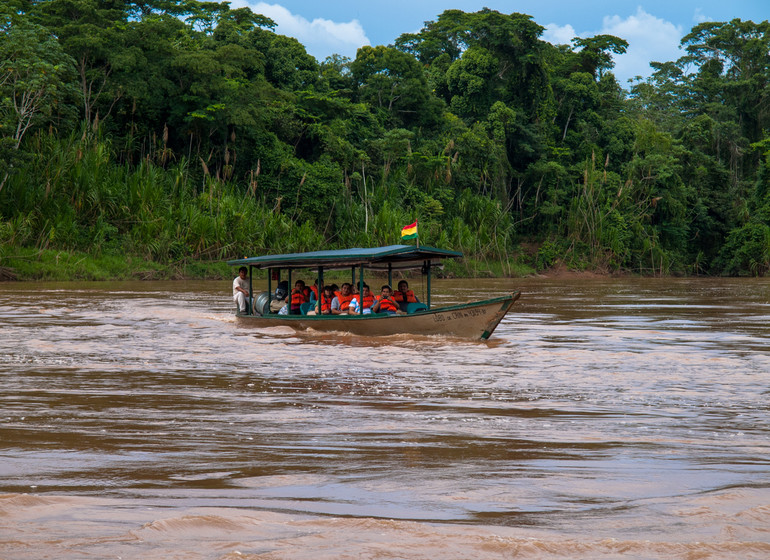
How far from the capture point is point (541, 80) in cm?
4172

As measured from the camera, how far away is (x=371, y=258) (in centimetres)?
1268

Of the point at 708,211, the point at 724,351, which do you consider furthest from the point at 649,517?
the point at 708,211

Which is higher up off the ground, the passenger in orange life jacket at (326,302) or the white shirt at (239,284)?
the white shirt at (239,284)

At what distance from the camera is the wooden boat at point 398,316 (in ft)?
39.0

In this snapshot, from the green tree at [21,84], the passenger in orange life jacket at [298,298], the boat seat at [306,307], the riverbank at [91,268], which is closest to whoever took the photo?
the boat seat at [306,307]

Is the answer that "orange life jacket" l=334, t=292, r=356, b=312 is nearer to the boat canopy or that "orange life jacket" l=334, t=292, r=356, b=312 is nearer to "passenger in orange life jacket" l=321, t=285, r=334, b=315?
"passenger in orange life jacket" l=321, t=285, r=334, b=315

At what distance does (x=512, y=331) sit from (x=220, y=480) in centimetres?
993

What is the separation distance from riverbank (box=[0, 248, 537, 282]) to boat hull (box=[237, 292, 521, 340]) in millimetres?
14546

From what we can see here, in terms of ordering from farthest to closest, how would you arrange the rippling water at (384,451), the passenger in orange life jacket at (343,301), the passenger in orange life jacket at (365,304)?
the passenger in orange life jacket at (343,301) < the passenger in orange life jacket at (365,304) < the rippling water at (384,451)

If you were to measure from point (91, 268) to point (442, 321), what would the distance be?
17.3 meters

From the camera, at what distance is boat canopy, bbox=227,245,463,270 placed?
12570 mm

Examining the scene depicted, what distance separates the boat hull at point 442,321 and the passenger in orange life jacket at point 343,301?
0.64 meters

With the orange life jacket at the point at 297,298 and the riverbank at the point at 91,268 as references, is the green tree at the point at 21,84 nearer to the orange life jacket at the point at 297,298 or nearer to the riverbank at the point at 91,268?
the riverbank at the point at 91,268

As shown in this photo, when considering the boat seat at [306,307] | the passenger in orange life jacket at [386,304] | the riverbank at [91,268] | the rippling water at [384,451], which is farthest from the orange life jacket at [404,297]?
the riverbank at [91,268]
